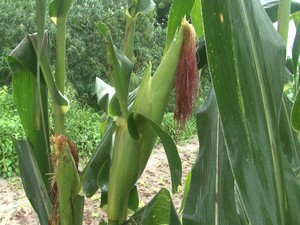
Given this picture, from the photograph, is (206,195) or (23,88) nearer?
(206,195)

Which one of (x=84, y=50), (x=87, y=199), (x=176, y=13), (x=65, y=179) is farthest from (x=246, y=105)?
(x=84, y=50)

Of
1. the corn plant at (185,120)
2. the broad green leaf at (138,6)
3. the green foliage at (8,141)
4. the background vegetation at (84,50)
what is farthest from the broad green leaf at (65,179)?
the background vegetation at (84,50)

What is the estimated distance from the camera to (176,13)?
1.56ft

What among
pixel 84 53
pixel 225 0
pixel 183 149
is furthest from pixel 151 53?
pixel 225 0

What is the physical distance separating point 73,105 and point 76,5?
4.09 feet

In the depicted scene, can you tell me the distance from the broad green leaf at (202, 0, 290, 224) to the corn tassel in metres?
0.14

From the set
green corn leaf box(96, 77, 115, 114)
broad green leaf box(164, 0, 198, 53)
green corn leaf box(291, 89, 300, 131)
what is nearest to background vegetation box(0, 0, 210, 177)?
green corn leaf box(96, 77, 115, 114)

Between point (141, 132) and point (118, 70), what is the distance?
8 centimetres

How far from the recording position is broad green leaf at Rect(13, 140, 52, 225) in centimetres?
63

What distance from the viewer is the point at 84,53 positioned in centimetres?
414

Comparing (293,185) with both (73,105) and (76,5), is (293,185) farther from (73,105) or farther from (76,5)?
(76,5)

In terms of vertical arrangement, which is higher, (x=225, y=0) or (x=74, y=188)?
(x=225, y=0)

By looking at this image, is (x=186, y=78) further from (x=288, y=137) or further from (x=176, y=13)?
(x=288, y=137)

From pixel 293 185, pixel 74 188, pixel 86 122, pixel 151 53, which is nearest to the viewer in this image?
pixel 293 185
